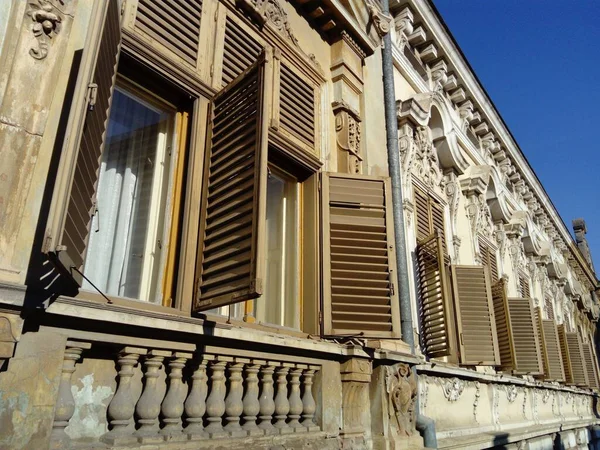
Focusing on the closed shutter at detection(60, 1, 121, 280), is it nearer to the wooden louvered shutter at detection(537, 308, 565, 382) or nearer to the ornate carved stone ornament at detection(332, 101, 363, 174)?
the ornate carved stone ornament at detection(332, 101, 363, 174)

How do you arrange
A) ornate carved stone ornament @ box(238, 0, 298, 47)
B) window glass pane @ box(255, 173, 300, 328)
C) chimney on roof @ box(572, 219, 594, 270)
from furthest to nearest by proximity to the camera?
chimney on roof @ box(572, 219, 594, 270) → ornate carved stone ornament @ box(238, 0, 298, 47) → window glass pane @ box(255, 173, 300, 328)

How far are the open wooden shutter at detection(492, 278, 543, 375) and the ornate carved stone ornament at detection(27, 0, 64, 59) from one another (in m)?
7.78

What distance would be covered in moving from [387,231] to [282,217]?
1.03m

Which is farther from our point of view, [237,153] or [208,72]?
[208,72]

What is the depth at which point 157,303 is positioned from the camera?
3572mm

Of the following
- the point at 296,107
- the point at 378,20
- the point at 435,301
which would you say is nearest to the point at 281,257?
the point at 296,107

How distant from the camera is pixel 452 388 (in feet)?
23.8

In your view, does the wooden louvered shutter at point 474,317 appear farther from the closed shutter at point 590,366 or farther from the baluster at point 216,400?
the closed shutter at point 590,366

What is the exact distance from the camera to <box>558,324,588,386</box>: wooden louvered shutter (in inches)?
540

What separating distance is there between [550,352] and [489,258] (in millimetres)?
2988

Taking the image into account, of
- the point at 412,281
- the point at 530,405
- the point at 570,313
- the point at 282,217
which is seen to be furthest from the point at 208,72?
the point at 570,313

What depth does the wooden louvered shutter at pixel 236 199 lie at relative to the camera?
10.2ft

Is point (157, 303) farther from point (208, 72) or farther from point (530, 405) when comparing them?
point (530, 405)

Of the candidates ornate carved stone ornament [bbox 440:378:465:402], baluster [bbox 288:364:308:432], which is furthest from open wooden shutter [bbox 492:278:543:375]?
baluster [bbox 288:364:308:432]
